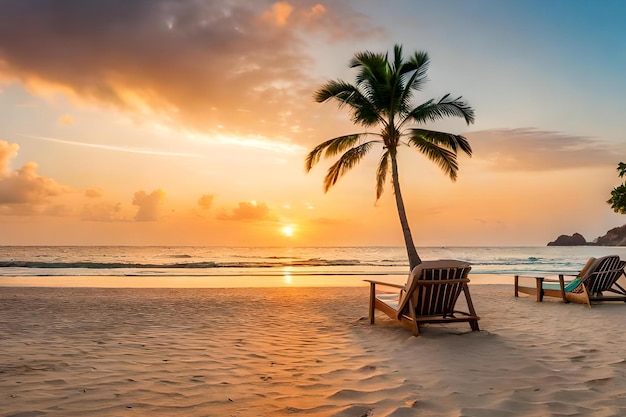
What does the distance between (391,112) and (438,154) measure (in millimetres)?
2472

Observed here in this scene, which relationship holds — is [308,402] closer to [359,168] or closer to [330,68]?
[359,168]

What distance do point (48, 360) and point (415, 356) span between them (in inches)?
161

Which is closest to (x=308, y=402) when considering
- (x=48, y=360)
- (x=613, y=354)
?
(x=48, y=360)

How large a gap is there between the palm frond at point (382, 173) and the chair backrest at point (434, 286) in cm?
1206

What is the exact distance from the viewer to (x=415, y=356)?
5070mm

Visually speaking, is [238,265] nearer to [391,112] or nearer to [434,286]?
[391,112]

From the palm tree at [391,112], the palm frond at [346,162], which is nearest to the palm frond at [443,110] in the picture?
the palm tree at [391,112]

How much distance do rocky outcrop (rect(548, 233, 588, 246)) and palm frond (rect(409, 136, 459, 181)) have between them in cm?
12220

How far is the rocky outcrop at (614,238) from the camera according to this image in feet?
351

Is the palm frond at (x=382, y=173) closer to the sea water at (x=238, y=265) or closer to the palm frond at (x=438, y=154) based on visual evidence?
the palm frond at (x=438, y=154)

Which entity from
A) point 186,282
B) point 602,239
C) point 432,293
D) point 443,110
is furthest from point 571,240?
point 432,293

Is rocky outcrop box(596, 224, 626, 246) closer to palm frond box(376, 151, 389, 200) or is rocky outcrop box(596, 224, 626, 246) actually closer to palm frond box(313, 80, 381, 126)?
palm frond box(376, 151, 389, 200)

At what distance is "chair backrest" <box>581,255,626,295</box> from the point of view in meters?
9.14

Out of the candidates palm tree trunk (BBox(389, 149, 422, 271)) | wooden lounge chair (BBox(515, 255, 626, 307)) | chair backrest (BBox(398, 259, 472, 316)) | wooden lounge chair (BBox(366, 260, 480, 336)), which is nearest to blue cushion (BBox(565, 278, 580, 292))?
wooden lounge chair (BBox(515, 255, 626, 307))
